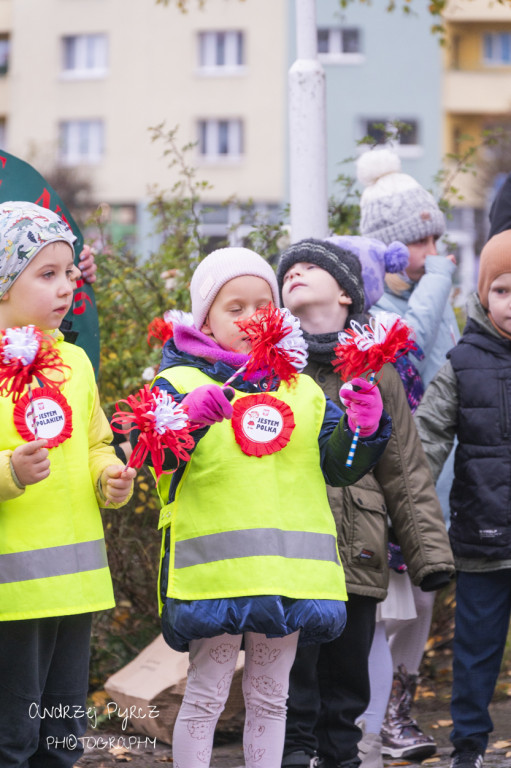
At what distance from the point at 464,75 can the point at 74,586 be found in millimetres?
31192

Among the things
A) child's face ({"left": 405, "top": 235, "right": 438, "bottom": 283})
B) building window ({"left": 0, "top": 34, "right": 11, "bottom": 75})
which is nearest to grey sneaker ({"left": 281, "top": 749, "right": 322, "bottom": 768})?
child's face ({"left": 405, "top": 235, "right": 438, "bottom": 283})

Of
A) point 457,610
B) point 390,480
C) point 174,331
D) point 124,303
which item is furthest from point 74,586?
point 124,303

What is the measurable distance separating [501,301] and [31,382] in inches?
73.5

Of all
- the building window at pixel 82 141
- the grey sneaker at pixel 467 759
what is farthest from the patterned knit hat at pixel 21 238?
the building window at pixel 82 141

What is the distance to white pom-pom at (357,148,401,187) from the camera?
5371mm

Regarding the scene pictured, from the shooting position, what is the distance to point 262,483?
3293mm

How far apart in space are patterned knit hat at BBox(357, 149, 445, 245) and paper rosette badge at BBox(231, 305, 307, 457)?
1892mm

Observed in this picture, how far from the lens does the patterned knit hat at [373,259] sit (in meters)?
4.32

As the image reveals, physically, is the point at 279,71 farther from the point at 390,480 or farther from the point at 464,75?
the point at 390,480

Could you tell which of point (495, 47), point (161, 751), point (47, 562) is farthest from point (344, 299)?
point (495, 47)

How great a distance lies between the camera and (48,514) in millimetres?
3223

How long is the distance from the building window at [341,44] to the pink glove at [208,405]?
29669mm

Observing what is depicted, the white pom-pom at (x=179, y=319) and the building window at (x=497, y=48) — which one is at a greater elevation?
the building window at (x=497, y=48)

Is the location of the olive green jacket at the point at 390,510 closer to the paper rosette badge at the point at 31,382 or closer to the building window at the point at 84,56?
the paper rosette badge at the point at 31,382
